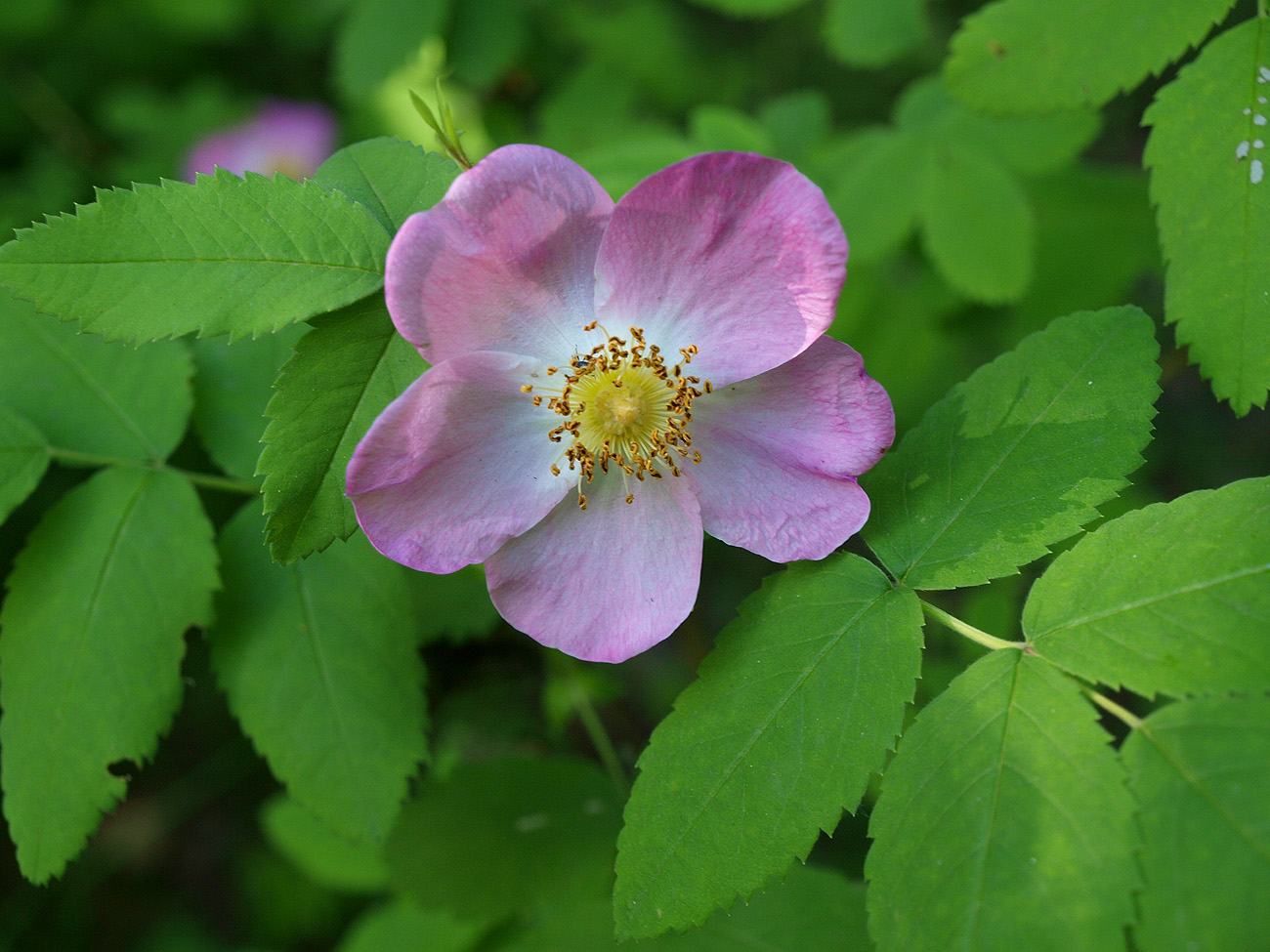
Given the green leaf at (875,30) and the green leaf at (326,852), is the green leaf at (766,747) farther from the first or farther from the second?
the green leaf at (875,30)

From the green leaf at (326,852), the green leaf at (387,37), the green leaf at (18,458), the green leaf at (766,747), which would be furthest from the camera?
the green leaf at (387,37)

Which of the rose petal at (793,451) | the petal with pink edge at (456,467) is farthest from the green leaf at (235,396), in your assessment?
the rose petal at (793,451)

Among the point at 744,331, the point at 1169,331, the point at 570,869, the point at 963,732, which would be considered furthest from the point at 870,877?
the point at 1169,331

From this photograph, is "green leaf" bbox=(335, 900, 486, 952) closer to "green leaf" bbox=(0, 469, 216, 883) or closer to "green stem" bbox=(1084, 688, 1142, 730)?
"green leaf" bbox=(0, 469, 216, 883)

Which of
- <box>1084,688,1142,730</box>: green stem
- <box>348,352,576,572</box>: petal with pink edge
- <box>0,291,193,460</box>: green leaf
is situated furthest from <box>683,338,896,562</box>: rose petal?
<box>0,291,193,460</box>: green leaf

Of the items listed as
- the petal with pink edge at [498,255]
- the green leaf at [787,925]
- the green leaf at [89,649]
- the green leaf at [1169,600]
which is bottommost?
the green leaf at [787,925]

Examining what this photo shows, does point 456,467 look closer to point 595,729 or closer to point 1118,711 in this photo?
point 1118,711
